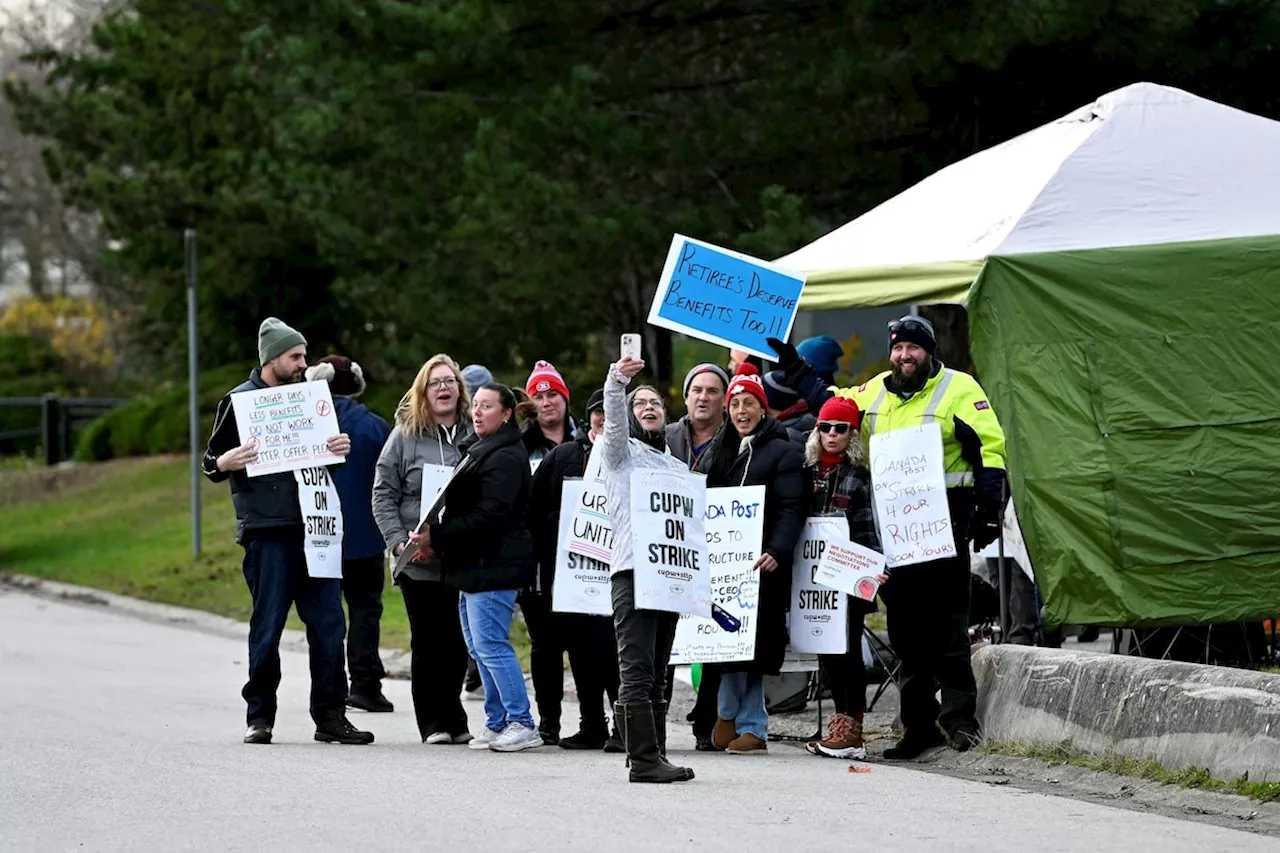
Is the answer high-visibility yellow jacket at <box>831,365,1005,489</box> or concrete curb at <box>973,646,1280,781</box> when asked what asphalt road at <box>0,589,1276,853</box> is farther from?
high-visibility yellow jacket at <box>831,365,1005,489</box>

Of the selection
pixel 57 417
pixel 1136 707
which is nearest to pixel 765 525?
pixel 1136 707

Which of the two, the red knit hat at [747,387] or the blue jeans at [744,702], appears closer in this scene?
the red knit hat at [747,387]

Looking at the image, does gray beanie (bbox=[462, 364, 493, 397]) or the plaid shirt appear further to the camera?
gray beanie (bbox=[462, 364, 493, 397])

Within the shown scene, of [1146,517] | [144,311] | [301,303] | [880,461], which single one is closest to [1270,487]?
[1146,517]

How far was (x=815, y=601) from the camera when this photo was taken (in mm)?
11195

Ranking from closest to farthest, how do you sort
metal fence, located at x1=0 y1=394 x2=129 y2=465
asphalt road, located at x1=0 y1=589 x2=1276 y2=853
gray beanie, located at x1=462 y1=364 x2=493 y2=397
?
asphalt road, located at x1=0 y1=589 x2=1276 y2=853
gray beanie, located at x1=462 y1=364 x2=493 y2=397
metal fence, located at x1=0 y1=394 x2=129 y2=465

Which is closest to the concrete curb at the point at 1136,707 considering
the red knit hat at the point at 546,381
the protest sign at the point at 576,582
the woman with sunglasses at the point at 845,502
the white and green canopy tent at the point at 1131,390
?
the woman with sunglasses at the point at 845,502

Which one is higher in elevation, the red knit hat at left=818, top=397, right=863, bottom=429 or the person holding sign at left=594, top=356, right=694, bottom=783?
the red knit hat at left=818, top=397, right=863, bottom=429

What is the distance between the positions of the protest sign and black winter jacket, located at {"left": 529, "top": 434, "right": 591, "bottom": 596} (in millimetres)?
86

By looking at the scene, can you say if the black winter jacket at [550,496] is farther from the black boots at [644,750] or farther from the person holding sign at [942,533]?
the black boots at [644,750]

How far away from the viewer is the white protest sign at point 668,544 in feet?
31.8

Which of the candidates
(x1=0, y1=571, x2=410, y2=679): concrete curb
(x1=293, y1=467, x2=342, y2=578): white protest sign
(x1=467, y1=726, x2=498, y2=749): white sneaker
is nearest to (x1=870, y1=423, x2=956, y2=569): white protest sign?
(x1=467, y1=726, x2=498, y2=749): white sneaker

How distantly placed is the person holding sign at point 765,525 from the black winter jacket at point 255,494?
2.17 m

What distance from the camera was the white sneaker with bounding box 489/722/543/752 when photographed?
11156 millimetres
